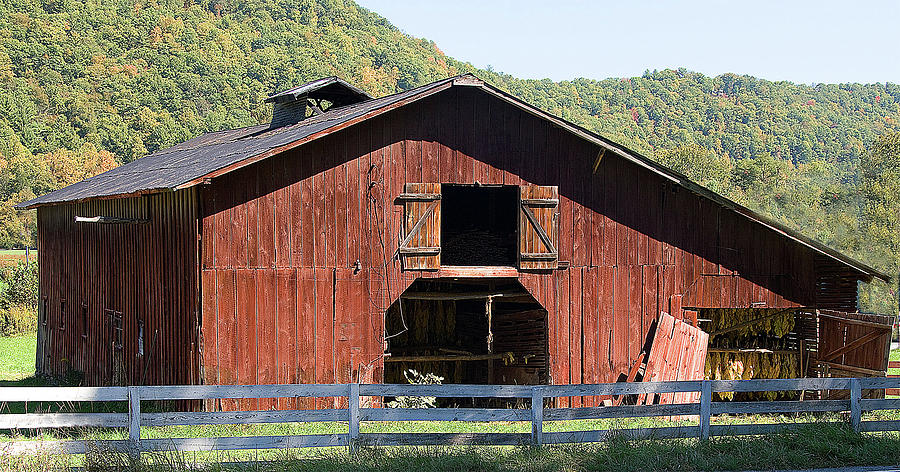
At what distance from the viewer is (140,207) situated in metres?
19.9

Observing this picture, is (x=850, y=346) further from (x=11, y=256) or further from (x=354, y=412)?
(x=11, y=256)

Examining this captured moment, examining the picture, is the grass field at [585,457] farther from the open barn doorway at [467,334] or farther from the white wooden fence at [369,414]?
the open barn doorway at [467,334]

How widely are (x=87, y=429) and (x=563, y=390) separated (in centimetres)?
803

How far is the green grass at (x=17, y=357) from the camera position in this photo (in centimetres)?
2795

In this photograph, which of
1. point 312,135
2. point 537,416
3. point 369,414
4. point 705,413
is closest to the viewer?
point 369,414

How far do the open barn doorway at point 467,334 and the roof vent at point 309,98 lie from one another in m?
5.44

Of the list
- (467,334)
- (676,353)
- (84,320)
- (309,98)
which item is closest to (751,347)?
(676,353)

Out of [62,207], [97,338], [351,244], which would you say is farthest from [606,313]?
[62,207]

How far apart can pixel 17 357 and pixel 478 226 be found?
56.2 feet

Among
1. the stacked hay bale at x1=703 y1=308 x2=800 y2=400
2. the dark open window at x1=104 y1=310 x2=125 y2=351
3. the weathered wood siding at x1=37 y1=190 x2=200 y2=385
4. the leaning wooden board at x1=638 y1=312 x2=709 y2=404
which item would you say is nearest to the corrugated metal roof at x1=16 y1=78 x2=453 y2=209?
the weathered wood siding at x1=37 y1=190 x2=200 y2=385

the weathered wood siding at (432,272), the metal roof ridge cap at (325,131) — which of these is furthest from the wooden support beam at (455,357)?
the metal roof ridge cap at (325,131)

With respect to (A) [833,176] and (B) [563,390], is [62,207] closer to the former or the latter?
(B) [563,390]

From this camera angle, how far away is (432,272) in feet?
61.4

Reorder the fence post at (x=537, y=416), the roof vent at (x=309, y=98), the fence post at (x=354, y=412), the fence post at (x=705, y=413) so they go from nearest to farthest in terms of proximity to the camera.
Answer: the fence post at (x=354, y=412) < the fence post at (x=537, y=416) < the fence post at (x=705, y=413) < the roof vent at (x=309, y=98)
